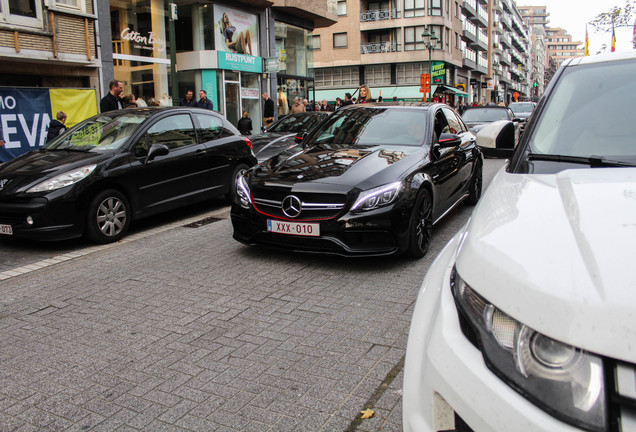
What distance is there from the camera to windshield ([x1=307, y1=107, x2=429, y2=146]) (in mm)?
6379

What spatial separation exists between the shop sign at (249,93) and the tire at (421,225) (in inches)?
712

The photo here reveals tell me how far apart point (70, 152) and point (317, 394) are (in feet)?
18.5

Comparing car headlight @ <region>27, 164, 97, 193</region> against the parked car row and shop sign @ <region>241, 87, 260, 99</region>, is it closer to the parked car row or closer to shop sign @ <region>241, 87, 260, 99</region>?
the parked car row

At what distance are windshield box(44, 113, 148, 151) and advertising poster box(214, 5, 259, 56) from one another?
14.2 m

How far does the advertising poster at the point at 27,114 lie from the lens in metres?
10.8

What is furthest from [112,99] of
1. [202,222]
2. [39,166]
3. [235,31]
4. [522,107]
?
[522,107]

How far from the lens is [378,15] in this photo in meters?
51.5

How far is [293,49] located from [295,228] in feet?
76.9

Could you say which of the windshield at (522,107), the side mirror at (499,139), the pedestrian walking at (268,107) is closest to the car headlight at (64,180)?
the side mirror at (499,139)

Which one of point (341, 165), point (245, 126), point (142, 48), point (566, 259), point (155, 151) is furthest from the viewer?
point (142, 48)

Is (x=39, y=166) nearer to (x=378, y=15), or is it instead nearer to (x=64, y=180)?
(x=64, y=180)

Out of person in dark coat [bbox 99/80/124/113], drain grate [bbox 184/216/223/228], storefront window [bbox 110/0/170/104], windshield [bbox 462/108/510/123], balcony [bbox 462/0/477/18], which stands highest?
balcony [bbox 462/0/477/18]

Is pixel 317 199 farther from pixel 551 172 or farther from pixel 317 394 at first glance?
pixel 551 172


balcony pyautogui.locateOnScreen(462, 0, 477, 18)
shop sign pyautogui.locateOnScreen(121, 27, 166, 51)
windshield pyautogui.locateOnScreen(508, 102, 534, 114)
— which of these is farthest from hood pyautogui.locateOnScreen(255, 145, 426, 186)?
balcony pyautogui.locateOnScreen(462, 0, 477, 18)
